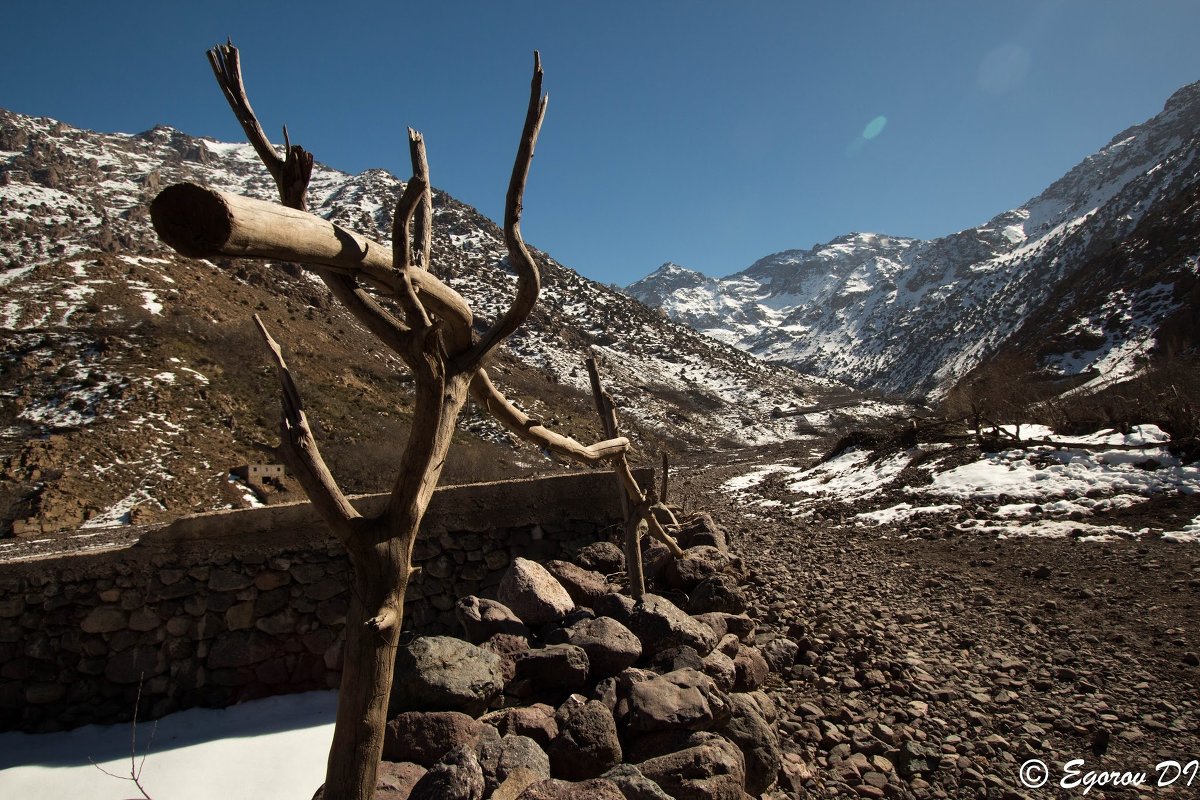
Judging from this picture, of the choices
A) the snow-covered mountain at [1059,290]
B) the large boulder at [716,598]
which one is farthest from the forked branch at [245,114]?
the snow-covered mountain at [1059,290]

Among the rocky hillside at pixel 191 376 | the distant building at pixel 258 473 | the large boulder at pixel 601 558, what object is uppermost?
the rocky hillside at pixel 191 376

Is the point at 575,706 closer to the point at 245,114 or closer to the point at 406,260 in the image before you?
the point at 406,260

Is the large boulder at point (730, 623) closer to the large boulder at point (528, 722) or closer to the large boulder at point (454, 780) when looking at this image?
the large boulder at point (528, 722)

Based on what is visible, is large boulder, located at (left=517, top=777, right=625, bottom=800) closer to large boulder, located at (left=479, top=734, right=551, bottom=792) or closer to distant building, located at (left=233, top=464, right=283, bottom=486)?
large boulder, located at (left=479, top=734, right=551, bottom=792)

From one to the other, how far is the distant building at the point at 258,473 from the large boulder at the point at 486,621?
41.0ft

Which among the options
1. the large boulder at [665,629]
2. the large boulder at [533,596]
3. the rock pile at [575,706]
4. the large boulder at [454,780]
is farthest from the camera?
the large boulder at [533,596]

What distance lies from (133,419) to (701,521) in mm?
15625

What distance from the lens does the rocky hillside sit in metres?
14.0

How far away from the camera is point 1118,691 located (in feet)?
14.9

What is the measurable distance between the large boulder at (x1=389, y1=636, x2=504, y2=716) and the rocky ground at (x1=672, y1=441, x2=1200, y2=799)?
6.72 feet

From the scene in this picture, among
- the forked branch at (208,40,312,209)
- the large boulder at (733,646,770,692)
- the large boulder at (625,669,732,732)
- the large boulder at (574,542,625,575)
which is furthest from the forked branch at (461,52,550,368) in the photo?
the large boulder at (574,542,625,575)

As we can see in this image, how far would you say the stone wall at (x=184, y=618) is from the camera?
213 inches

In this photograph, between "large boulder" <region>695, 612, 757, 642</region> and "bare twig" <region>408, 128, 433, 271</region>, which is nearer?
"bare twig" <region>408, 128, 433, 271</region>

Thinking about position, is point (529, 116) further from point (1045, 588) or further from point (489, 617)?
point (1045, 588)
